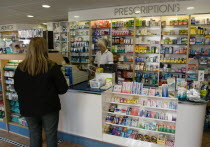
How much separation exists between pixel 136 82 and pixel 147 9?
2.89 m

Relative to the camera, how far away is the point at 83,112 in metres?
2.84

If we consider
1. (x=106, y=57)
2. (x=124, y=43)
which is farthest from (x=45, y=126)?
(x=124, y=43)

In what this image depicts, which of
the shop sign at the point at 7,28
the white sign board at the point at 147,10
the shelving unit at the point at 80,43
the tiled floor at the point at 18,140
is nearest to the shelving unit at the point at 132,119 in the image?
the tiled floor at the point at 18,140

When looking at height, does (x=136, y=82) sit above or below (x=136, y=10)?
below

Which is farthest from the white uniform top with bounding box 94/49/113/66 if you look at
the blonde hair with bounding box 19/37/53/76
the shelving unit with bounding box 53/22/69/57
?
the shelving unit with bounding box 53/22/69/57

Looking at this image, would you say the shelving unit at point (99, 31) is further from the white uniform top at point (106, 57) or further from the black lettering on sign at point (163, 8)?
the black lettering on sign at point (163, 8)

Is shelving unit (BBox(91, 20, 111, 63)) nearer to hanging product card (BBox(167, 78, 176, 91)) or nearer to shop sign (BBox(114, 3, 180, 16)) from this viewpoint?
shop sign (BBox(114, 3, 180, 16))

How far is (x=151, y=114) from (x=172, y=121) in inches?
13.1

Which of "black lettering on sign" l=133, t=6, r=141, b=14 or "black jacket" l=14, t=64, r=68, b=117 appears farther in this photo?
"black lettering on sign" l=133, t=6, r=141, b=14

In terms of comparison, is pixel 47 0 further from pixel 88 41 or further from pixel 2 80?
pixel 2 80

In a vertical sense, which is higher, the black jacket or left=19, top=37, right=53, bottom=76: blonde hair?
left=19, top=37, right=53, bottom=76: blonde hair

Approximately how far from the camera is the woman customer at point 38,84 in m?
1.91

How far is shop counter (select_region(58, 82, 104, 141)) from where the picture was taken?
272 centimetres

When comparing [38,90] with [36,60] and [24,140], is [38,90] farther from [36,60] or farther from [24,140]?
[24,140]
